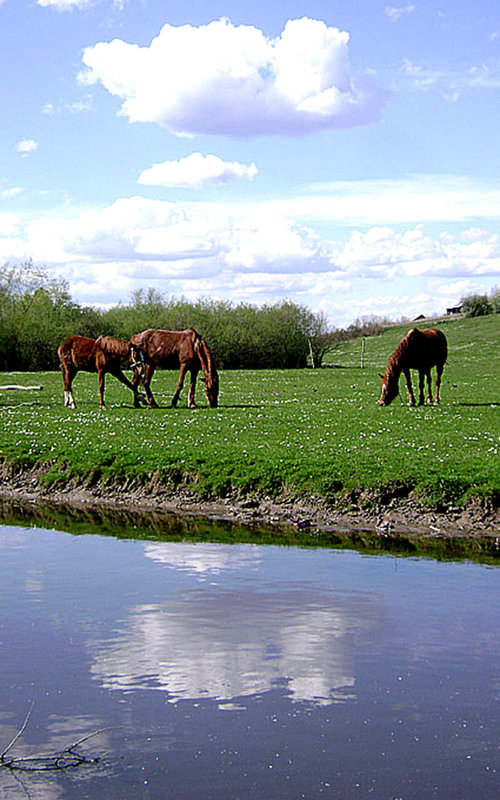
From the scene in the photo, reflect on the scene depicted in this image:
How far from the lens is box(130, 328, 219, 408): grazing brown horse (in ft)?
106

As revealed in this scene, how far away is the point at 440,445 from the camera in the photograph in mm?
21938

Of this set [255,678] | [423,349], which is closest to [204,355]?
[423,349]

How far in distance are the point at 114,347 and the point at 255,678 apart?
25014 millimetres

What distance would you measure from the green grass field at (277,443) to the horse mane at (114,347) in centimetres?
218

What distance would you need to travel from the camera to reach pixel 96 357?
33219 millimetres

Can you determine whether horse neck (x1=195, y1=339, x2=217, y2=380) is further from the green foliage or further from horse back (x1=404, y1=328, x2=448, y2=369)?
the green foliage

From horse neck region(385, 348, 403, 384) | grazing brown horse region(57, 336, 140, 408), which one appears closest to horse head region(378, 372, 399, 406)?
horse neck region(385, 348, 403, 384)

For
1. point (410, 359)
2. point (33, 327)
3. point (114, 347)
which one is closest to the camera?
point (410, 359)

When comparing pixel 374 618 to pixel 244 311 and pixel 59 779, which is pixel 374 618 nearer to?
pixel 59 779

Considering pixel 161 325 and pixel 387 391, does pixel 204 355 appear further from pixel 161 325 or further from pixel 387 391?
pixel 161 325

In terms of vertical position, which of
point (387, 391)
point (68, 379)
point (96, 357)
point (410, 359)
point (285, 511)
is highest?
point (96, 357)

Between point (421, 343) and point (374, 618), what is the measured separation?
75.8 feet

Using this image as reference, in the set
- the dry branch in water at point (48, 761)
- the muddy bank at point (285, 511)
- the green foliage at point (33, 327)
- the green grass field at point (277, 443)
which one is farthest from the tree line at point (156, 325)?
the dry branch in water at point (48, 761)

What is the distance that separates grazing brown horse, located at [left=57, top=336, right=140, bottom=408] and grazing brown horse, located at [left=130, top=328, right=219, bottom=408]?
0.57 m
